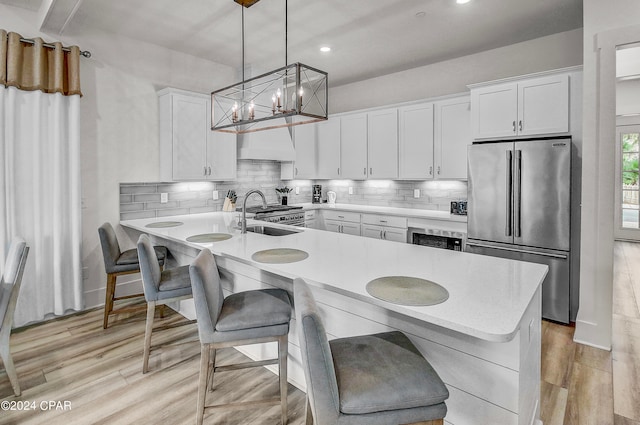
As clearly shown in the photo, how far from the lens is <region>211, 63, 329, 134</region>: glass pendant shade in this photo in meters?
2.37

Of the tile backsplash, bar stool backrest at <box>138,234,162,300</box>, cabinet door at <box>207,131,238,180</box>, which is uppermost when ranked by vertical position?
cabinet door at <box>207,131,238,180</box>

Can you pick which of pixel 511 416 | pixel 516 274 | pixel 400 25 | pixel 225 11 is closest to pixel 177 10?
pixel 225 11

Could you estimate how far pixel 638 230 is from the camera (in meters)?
5.57

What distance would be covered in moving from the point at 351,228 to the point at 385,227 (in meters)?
0.55

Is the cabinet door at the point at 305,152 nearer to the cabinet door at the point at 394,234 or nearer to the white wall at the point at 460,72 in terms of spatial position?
the white wall at the point at 460,72

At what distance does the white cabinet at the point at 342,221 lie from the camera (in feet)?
15.7

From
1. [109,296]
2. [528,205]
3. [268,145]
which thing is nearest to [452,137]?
[528,205]

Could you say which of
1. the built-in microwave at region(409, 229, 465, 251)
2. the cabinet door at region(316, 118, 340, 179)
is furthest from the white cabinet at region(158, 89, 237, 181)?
the built-in microwave at region(409, 229, 465, 251)

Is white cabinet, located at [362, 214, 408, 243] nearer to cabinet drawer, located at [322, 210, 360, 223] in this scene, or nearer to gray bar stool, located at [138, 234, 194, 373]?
cabinet drawer, located at [322, 210, 360, 223]

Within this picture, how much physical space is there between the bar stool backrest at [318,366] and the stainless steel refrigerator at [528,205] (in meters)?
2.92

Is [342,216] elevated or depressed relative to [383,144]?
depressed

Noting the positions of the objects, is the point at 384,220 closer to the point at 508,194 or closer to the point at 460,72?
the point at 508,194

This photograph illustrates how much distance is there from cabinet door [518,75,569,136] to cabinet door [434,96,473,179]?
0.63 metres

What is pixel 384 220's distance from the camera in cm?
447
